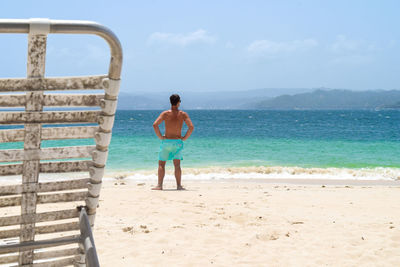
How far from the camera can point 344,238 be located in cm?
477

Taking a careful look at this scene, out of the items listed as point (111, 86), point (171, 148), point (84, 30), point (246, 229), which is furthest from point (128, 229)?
point (84, 30)

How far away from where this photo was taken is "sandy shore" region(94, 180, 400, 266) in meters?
4.14

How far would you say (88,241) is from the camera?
1.71m

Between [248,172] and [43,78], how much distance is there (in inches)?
449

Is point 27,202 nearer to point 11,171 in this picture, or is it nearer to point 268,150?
point 11,171

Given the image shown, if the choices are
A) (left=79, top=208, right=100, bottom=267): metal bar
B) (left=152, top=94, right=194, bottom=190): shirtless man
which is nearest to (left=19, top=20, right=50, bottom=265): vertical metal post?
(left=79, top=208, right=100, bottom=267): metal bar

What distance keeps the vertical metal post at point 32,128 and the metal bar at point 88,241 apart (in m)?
0.19

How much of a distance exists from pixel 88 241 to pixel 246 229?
3628 mm

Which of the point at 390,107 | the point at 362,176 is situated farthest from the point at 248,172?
the point at 390,107

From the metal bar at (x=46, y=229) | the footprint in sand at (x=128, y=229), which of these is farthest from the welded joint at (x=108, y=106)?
the footprint in sand at (x=128, y=229)

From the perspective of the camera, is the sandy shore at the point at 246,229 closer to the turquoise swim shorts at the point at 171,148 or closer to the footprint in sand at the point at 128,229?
the footprint in sand at the point at 128,229

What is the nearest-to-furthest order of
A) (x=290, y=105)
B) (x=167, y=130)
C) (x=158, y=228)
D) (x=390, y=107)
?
(x=158, y=228) → (x=167, y=130) → (x=390, y=107) → (x=290, y=105)

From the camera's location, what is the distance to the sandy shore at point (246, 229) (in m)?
4.14

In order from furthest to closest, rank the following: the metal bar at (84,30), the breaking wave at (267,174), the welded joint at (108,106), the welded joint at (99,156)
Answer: the breaking wave at (267,174) < the welded joint at (99,156) < the welded joint at (108,106) < the metal bar at (84,30)
